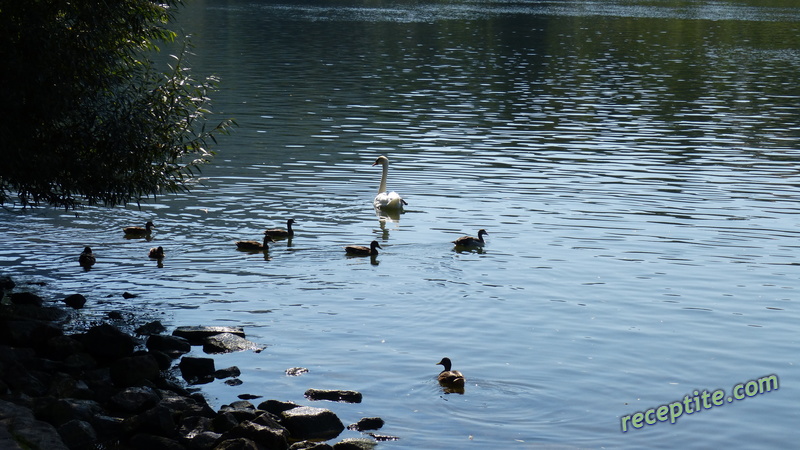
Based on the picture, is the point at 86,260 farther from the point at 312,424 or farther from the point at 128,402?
the point at 312,424

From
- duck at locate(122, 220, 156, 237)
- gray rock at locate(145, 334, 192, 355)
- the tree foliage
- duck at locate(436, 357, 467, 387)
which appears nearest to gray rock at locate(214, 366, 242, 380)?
gray rock at locate(145, 334, 192, 355)

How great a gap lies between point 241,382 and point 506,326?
6813mm

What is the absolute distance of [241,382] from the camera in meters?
19.4

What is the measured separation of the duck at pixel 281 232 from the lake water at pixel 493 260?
1.08ft

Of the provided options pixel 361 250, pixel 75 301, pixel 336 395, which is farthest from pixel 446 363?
pixel 361 250

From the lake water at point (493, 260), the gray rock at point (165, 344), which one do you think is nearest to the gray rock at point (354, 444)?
the lake water at point (493, 260)

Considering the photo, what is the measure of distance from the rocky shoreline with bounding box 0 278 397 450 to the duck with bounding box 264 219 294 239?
893 cm

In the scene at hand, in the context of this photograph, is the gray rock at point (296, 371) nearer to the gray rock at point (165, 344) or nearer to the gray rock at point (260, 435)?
the gray rock at point (165, 344)

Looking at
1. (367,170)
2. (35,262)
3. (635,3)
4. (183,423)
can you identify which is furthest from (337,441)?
(635,3)

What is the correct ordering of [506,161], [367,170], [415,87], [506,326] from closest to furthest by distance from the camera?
[506,326]
[367,170]
[506,161]
[415,87]

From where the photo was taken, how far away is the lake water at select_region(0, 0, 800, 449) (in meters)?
19.2

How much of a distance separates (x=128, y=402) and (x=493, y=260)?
14.2 meters

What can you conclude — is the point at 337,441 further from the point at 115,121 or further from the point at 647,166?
the point at 647,166

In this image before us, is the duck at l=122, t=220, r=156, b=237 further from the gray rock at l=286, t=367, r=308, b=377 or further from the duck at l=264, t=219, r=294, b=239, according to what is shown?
the gray rock at l=286, t=367, r=308, b=377
